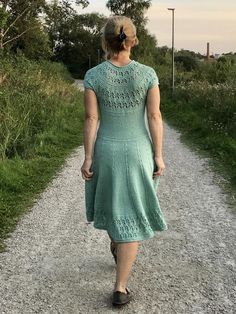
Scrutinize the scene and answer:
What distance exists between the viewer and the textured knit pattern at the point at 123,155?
3656 millimetres

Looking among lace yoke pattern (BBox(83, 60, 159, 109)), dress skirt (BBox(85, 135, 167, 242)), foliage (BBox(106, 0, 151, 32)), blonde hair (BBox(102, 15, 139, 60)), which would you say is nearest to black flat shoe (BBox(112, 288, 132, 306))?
dress skirt (BBox(85, 135, 167, 242))

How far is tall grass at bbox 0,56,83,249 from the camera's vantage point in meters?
7.07

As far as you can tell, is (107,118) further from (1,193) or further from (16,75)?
(16,75)

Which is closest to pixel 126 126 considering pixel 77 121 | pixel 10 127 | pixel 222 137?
pixel 10 127

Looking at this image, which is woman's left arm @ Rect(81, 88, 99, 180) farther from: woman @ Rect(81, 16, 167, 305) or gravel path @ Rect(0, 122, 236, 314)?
gravel path @ Rect(0, 122, 236, 314)

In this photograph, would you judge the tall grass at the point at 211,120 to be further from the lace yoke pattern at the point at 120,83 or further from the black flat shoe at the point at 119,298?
the lace yoke pattern at the point at 120,83

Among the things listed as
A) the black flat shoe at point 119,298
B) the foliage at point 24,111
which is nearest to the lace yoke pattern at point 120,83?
the black flat shoe at point 119,298

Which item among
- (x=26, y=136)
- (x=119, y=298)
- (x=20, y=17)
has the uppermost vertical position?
(x=20, y=17)

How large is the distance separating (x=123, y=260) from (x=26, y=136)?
697 cm

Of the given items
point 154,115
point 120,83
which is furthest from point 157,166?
point 120,83

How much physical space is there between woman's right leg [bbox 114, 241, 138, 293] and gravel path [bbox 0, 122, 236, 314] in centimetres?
17

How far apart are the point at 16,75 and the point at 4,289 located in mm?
9657

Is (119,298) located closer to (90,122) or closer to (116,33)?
(90,122)

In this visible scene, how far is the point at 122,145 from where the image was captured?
147 inches
